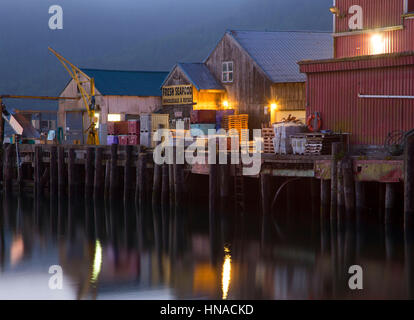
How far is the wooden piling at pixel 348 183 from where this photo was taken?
1157 inches

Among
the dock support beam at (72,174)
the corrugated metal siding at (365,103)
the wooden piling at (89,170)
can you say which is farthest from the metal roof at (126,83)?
the corrugated metal siding at (365,103)

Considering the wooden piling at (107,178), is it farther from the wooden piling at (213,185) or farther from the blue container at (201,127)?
the wooden piling at (213,185)

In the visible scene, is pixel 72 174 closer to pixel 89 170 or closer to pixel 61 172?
pixel 61 172

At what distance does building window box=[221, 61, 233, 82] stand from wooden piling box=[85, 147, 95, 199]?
1309cm

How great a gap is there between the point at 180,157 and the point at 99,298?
16432 millimetres

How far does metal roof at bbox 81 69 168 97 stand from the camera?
2294 inches

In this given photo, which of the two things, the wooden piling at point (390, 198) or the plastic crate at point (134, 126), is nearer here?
the wooden piling at point (390, 198)

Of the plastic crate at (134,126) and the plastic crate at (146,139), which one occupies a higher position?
the plastic crate at (134,126)

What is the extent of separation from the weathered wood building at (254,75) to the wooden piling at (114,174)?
1206cm

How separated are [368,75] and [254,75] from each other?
17.3 metres

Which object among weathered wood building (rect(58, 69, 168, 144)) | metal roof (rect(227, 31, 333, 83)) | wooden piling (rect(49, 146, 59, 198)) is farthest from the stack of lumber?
weathered wood building (rect(58, 69, 168, 144))

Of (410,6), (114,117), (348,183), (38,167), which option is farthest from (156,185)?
(114,117)

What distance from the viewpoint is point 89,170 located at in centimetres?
4250

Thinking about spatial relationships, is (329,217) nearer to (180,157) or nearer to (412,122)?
(412,122)
